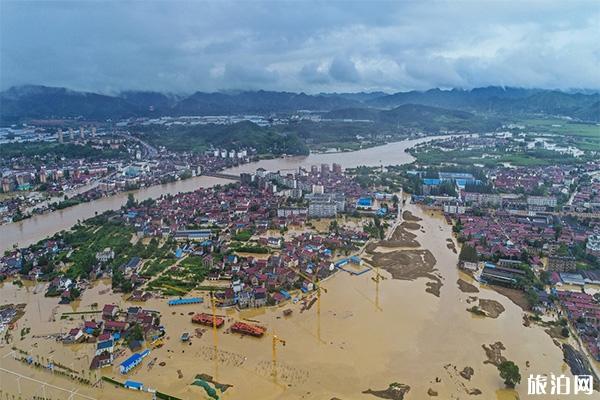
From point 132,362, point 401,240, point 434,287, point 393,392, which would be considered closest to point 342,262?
point 434,287

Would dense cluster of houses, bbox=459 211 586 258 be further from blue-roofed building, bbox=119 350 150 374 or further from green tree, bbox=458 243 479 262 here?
blue-roofed building, bbox=119 350 150 374

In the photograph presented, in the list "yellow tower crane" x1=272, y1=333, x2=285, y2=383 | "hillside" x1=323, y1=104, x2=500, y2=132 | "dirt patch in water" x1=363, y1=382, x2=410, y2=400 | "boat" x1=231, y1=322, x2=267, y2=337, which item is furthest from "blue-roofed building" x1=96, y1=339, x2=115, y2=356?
"hillside" x1=323, y1=104, x2=500, y2=132

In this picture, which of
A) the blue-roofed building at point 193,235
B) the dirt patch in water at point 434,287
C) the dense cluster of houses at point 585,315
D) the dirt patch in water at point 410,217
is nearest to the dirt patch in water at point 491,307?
the dirt patch in water at point 434,287

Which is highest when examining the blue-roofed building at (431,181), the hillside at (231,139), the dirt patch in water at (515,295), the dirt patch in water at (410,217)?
the hillside at (231,139)

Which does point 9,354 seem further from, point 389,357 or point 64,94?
point 64,94

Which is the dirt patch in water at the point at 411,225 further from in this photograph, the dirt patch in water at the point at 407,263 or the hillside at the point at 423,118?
the hillside at the point at 423,118

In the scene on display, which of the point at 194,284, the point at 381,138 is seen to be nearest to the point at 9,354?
the point at 194,284

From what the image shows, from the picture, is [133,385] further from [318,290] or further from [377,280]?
[377,280]
